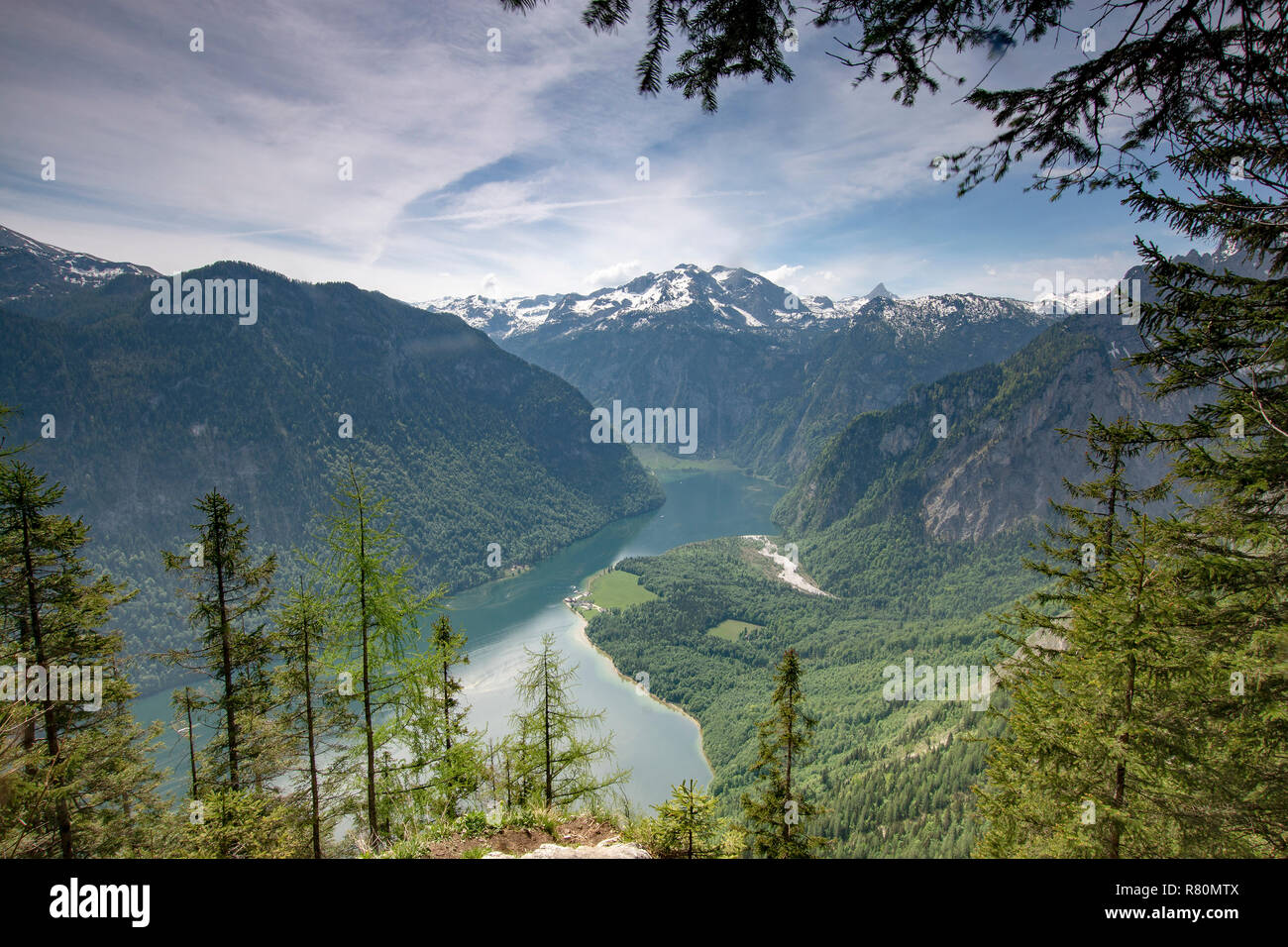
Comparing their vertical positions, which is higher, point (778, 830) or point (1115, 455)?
point (1115, 455)

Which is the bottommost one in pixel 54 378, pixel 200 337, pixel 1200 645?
pixel 1200 645

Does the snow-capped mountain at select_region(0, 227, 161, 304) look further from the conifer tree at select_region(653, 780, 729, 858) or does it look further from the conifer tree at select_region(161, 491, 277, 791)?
the conifer tree at select_region(653, 780, 729, 858)

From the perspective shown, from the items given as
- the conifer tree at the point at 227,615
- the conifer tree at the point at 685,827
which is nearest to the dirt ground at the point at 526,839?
the conifer tree at the point at 685,827

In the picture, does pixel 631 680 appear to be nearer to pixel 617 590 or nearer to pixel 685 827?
pixel 617 590

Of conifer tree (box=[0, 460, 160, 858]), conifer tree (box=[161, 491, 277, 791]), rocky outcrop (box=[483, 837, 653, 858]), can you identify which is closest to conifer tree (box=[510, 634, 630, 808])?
Result: rocky outcrop (box=[483, 837, 653, 858])

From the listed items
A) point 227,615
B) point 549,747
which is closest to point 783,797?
point 549,747
